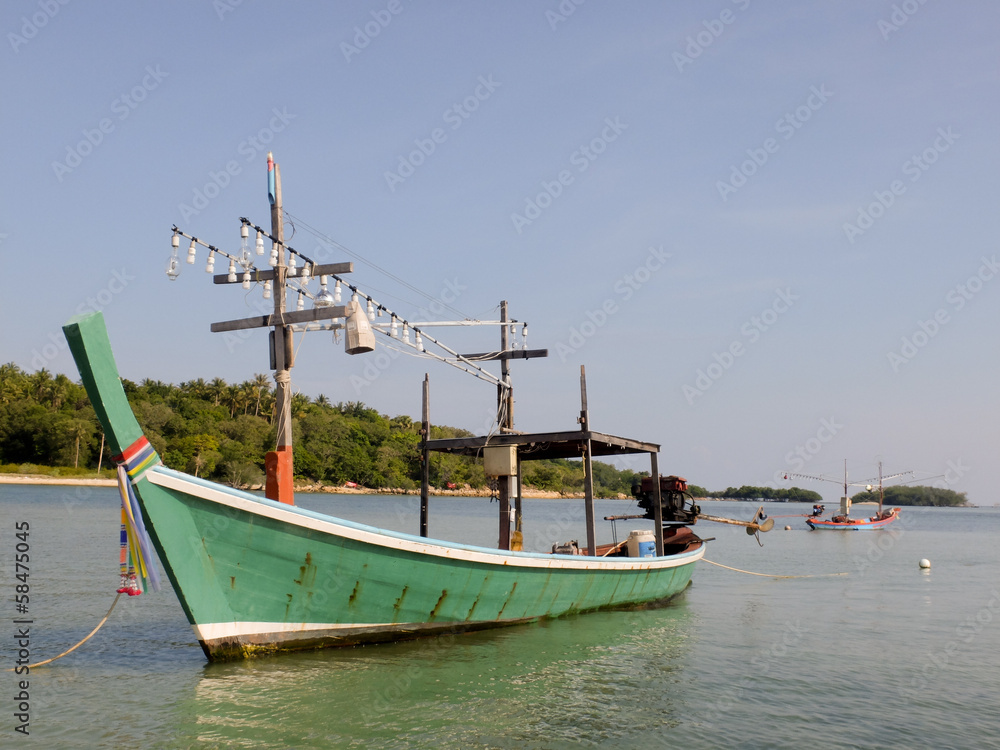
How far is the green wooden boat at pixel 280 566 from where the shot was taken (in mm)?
9258

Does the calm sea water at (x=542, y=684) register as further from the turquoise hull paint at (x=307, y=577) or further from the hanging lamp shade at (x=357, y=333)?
the hanging lamp shade at (x=357, y=333)

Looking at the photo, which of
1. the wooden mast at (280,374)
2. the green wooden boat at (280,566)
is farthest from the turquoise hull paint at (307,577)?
the wooden mast at (280,374)

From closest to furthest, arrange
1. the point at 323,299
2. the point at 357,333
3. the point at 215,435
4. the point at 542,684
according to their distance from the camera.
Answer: the point at 542,684 < the point at 357,333 < the point at 323,299 < the point at 215,435

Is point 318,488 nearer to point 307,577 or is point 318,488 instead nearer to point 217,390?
point 217,390

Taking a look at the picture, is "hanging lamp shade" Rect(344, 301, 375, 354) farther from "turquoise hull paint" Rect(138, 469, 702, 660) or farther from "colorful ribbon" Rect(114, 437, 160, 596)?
"colorful ribbon" Rect(114, 437, 160, 596)

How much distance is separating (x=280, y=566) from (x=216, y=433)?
80.9 metres

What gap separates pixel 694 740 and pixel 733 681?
3.06 m

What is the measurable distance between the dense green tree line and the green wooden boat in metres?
67.9

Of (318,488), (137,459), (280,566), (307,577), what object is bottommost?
(318,488)

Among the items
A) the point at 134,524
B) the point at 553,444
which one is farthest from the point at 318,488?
the point at 134,524

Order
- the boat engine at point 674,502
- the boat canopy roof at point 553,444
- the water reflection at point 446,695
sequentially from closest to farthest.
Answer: the water reflection at point 446,695
the boat canopy roof at point 553,444
the boat engine at point 674,502

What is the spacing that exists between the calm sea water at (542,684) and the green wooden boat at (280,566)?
1.29 feet

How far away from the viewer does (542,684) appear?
10.6 meters

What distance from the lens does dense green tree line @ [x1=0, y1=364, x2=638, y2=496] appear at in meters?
77.9
